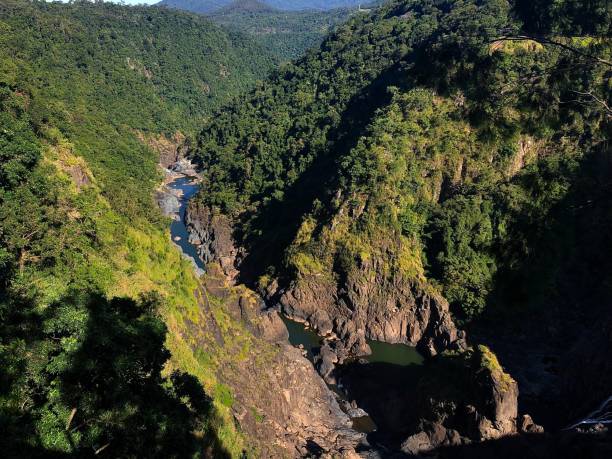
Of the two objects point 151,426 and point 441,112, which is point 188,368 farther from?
point 441,112

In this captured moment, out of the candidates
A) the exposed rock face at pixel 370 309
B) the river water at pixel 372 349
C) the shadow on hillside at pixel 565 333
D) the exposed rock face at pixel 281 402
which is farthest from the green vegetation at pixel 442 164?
the exposed rock face at pixel 281 402

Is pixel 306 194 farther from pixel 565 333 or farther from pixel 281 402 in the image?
pixel 281 402

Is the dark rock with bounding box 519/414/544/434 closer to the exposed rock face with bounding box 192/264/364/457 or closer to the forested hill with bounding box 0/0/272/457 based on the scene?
the exposed rock face with bounding box 192/264/364/457

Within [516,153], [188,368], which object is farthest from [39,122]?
[516,153]

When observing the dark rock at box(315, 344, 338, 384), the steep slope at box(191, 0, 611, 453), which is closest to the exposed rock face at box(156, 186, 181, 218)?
the steep slope at box(191, 0, 611, 453)

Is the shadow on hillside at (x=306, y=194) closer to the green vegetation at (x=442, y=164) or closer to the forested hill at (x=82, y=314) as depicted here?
the green vegetation at (x=442, y=164)

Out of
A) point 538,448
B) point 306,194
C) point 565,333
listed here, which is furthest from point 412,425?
point 306,194

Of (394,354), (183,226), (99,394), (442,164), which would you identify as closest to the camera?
(99,394)

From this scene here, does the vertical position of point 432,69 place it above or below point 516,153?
above
